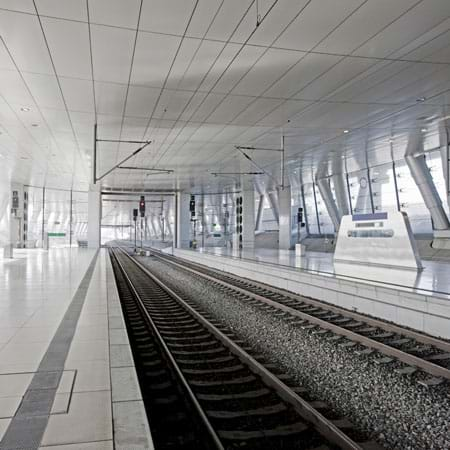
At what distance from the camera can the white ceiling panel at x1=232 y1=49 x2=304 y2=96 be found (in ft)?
28.6

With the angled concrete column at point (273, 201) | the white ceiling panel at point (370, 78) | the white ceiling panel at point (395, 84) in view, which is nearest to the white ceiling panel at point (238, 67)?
the white ceiling panel at point (370, 78)

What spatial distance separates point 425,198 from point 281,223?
11.6 m

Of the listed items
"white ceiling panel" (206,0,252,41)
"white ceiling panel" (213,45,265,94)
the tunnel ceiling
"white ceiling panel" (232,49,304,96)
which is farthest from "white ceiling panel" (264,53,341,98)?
"white ceiling panel" (206,0,252,41)

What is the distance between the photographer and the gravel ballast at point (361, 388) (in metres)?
3.84

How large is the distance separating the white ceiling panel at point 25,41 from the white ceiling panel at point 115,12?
111 centimetres

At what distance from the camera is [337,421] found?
3.87 metres

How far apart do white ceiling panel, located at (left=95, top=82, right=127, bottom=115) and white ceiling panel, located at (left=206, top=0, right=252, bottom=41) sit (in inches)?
137

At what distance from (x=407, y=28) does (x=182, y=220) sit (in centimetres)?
3071

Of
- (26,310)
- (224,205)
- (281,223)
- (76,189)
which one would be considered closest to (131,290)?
(26,310)

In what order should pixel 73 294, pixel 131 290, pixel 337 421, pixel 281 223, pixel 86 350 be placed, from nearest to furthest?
pixel 337 421 < pixel 86 350 < pixel 73 294 < pixel 131 290 < pixel 281 223

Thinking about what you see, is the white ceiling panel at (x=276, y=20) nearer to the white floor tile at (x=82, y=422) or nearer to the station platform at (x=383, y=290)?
the station platform at (x=383, y=290)

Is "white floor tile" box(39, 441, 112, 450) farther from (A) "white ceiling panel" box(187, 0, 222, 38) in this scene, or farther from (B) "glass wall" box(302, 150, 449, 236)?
(B) "glass wall" box(302, 150, 449, 236)

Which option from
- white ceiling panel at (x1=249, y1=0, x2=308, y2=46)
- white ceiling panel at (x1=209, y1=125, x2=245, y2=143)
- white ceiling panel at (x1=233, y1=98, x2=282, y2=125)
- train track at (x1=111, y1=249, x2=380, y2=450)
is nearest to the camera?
train track at (x1=111, y1=249, x2=380, y2=450)

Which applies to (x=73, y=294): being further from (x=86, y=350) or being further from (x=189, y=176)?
(x=189, y=176)
